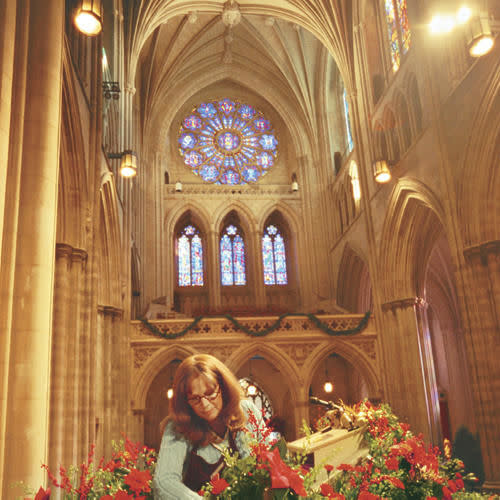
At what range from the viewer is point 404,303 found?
608 inches

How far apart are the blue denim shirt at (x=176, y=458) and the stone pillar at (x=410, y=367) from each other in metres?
12.9

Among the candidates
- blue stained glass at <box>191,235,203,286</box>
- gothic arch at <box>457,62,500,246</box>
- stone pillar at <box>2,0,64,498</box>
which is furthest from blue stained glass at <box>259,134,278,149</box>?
stone pillar at <box>2,0,64,498</box>

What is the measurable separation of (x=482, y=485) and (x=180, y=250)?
50.2 feet

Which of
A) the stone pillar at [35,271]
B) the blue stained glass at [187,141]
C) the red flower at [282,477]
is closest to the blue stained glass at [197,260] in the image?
the blue stained glass at [187,141]

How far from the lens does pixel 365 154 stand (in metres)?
17.3

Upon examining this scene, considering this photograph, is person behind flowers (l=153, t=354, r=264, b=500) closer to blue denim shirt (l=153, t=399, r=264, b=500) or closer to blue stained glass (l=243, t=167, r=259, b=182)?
blue denim shirt (l=153, t=399, r=264, b=500)

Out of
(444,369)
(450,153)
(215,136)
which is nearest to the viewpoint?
(450,153)

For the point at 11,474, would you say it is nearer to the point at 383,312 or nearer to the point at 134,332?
the point at 134,332

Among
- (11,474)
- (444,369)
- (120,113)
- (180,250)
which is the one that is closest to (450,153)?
(120,113)

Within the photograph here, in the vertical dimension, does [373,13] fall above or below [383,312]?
above

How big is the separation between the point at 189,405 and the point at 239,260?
20.9 metres

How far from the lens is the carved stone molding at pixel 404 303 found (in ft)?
50.6

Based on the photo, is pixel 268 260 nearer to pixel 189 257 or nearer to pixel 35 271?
pixel 189 257

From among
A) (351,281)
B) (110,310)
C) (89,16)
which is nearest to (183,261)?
(351,281)
